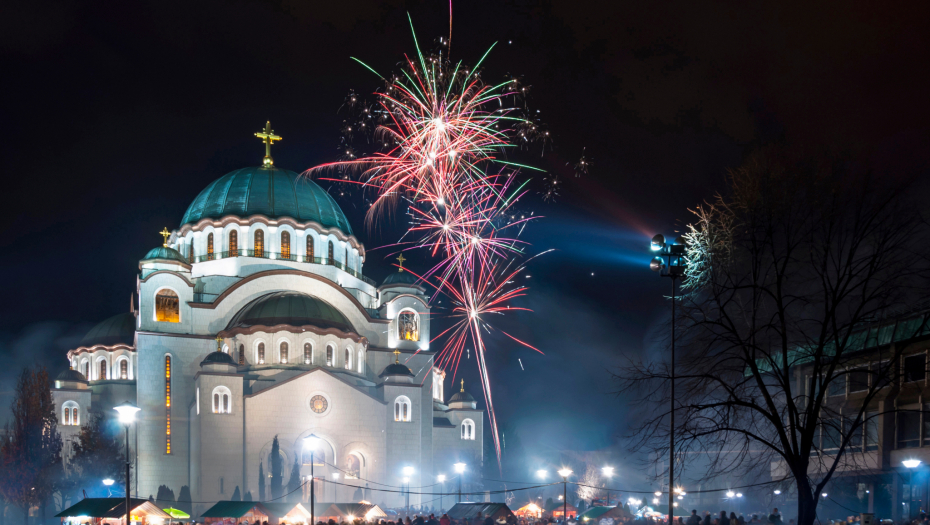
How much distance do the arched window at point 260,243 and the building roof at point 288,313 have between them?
3.49 meters

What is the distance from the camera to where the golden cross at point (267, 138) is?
2287 inches

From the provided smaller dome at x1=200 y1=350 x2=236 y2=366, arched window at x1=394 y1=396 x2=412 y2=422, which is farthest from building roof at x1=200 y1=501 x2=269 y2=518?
arched window at x1=394 y1=396 x2=412 y2=422

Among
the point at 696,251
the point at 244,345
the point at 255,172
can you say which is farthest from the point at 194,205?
the point at 696,251

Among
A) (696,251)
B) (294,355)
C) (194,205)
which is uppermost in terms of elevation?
(194,205)

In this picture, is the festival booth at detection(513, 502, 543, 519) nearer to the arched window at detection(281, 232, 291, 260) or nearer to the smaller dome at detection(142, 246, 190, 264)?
the arched window at detection(281, 232, 291, 260)

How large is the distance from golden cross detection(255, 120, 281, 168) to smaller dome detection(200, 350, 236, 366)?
16299 millimetres

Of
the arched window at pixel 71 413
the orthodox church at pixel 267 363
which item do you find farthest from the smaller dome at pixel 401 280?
the arched window at pixel 71 413

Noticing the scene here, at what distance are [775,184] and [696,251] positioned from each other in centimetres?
230

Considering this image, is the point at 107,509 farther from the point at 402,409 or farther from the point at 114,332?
the point at 114,332

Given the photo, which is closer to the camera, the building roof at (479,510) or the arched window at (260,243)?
the building roof at (479,510)

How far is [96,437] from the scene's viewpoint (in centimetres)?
4669

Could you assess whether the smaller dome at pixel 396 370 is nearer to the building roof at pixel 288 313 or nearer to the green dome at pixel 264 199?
the building roof at pixel 288 313

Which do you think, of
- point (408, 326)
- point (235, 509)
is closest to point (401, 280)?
point (408, 326)

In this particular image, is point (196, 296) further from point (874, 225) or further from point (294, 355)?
point (874, 225)
